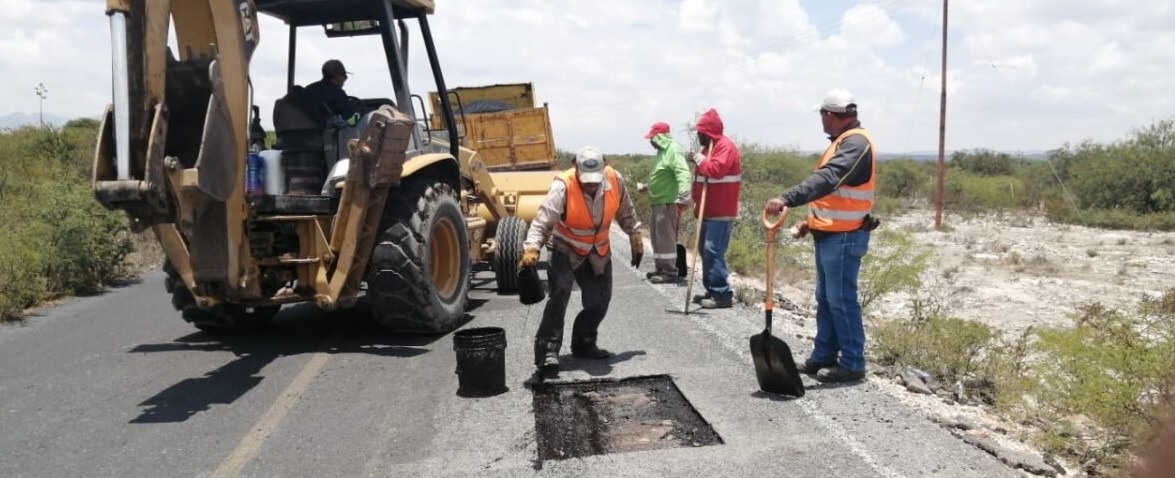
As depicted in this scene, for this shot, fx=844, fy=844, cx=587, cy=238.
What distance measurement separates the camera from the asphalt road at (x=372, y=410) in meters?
4.17

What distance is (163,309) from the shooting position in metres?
8.73

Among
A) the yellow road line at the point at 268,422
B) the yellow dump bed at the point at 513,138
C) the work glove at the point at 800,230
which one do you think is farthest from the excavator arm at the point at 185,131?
the yellow dump bed at the point at 513,138

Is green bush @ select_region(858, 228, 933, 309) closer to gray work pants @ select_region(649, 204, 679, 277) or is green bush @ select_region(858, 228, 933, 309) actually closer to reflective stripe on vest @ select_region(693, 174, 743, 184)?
reflective stripe on vest @ select_region(693, 174, 743, 184)

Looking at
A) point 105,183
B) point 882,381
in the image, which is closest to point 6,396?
point 105,183

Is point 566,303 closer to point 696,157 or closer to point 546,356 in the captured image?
point 546,356

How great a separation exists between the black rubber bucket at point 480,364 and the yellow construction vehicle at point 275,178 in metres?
1.28

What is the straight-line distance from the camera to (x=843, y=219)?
17.5 feet

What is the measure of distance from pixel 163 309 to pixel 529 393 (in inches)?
205

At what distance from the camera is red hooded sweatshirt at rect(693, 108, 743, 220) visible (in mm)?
8016

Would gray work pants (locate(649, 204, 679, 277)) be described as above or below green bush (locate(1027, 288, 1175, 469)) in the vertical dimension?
above

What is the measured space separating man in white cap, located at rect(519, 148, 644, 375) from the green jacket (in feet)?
10.0

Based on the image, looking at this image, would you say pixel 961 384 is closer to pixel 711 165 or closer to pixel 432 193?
pixel 711 165

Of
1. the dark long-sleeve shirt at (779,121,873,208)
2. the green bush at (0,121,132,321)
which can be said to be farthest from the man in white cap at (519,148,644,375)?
the green bush at (0,121,132,321)

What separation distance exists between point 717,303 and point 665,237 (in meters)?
1.57
